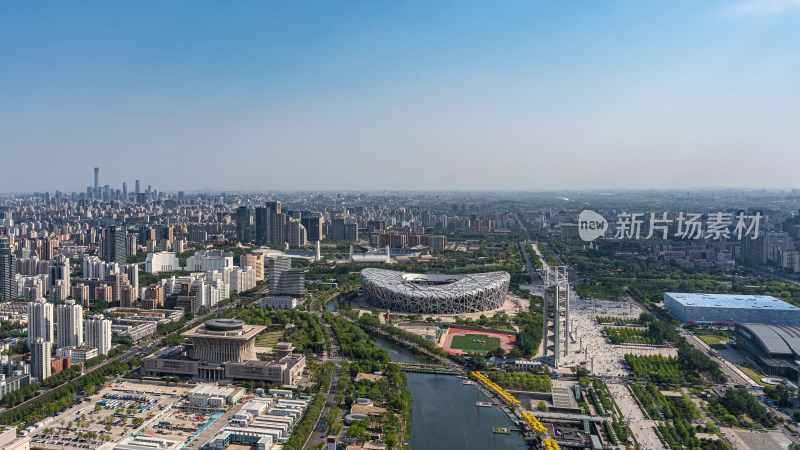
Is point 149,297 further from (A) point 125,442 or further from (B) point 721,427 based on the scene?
(B) point 721,427

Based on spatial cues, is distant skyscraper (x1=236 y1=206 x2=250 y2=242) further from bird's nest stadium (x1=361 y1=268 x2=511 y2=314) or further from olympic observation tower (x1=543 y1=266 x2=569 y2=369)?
olympic observation tower (x1=543 y1=266 x2=569 y2=369)

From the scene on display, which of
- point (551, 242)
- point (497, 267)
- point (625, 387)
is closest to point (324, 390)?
point (625, 387)

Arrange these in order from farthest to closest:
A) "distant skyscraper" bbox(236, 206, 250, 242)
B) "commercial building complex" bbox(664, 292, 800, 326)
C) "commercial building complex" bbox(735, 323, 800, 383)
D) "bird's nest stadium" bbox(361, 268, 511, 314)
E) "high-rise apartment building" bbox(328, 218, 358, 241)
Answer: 1. "high-rise apartment building" bbox(328, 218, 358, 241)
2. "distant skyscraper" bbox(236, 206, 250, 242)
3. "bird's nest stadium" bbox(361, 268, 511, 314)
4. "commercial building complex" bbox(664, 292, 800, 326)
5. "commercial building complex" bbox(735, 323, 800, 383)

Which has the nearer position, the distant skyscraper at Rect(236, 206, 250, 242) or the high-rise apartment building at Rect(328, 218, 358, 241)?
the distant skyscraper at Rect(236, 206, 250, 242)

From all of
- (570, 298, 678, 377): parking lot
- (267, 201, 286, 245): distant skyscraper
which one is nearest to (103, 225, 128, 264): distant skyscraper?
(267, 201, 286, 245): distant skyscraper

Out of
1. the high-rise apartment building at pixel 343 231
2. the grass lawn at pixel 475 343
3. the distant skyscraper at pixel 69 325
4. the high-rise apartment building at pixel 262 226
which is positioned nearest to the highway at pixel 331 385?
the grass lawn at pixel 475 343

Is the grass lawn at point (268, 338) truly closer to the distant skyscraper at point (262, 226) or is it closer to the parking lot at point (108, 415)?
the parking lot at point (108, 415)
